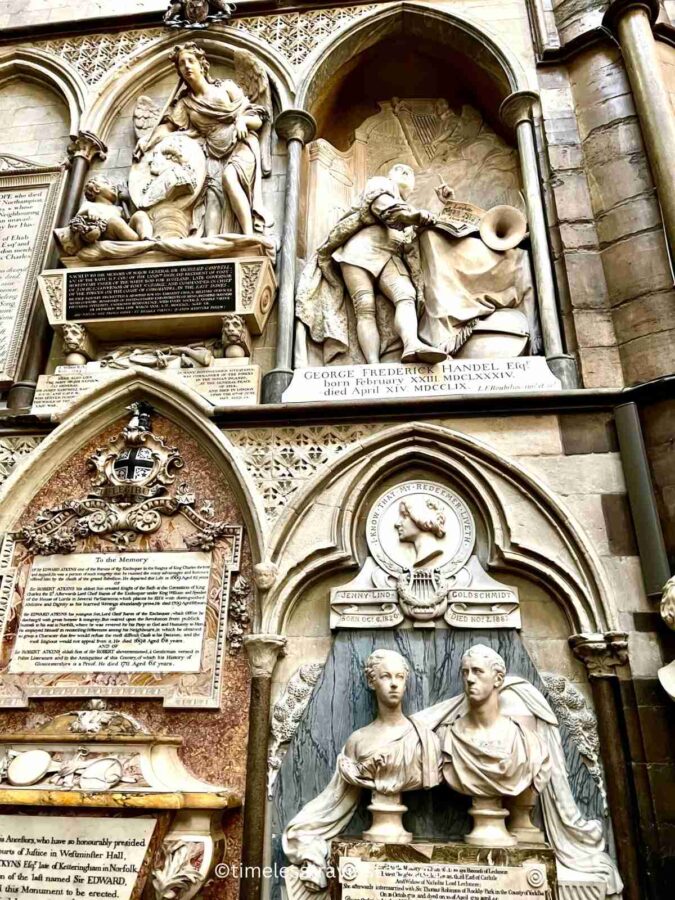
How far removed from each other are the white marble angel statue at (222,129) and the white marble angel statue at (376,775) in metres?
3.96

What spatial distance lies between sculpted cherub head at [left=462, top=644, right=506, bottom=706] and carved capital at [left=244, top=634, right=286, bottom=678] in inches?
46.1

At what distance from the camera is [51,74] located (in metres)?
7.07

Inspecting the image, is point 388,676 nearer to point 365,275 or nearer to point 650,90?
point 365,275

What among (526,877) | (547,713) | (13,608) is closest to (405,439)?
(547,713)

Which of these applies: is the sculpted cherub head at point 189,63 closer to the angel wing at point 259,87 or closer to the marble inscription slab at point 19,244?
the angel wing at point 259,87

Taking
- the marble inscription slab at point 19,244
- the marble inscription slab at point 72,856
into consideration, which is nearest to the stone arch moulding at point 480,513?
the marble inscription slab at point 72,856

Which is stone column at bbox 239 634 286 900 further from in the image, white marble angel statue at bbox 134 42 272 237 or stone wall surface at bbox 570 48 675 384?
white marble angel statue at bbox 134 42 272 237

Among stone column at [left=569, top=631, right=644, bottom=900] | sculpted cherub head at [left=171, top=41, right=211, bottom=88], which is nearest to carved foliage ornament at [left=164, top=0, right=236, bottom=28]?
sculpted cherub head at [left=171, top=41, right=211, bottom=88]

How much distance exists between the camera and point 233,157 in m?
6.21

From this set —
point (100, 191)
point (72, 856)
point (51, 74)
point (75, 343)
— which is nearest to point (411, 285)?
point (75, 343)

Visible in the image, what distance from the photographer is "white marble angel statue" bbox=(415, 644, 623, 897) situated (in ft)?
11.8

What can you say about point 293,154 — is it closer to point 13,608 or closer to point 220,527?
point 220,527

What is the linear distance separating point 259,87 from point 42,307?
2.96m

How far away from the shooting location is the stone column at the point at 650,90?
16.6 feet
